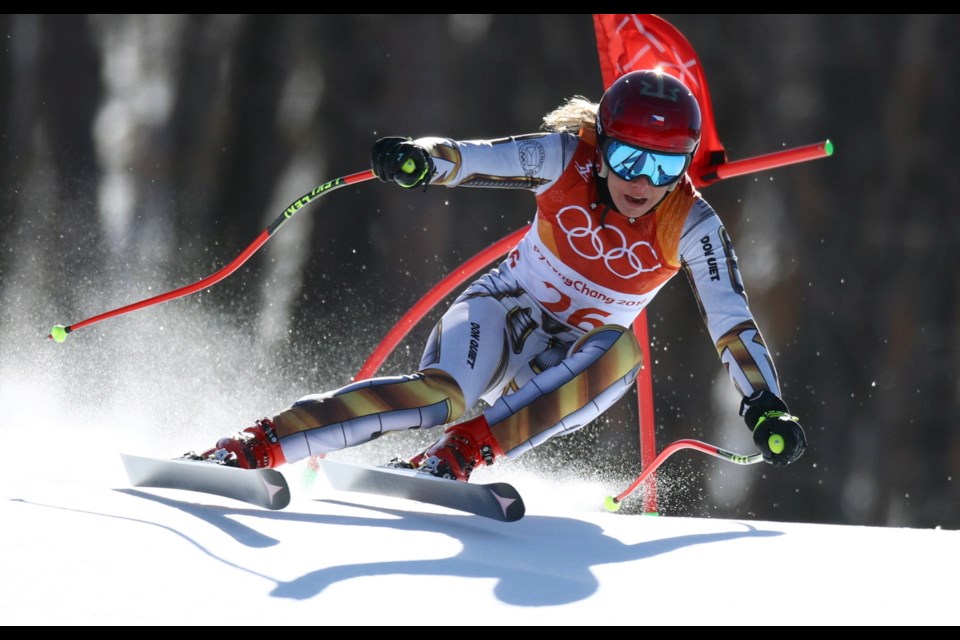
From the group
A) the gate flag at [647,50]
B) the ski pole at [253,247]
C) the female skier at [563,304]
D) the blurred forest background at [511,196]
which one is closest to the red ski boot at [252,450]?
the female skier at [563,304]

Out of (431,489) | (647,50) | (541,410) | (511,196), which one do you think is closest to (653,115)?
(541,410)

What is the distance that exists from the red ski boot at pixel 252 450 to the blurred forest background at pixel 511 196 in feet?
15.1

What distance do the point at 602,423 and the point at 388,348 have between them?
4.39 m

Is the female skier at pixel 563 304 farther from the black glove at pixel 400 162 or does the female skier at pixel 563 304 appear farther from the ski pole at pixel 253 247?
the ski pole at pixel 253 247

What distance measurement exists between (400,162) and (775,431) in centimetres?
107

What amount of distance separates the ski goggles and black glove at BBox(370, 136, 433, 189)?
50cm

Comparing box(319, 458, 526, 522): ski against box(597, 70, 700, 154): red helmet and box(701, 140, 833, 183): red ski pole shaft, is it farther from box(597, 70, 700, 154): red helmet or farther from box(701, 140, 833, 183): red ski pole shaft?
box(701, 140, 833, 183): red ski pole shaft

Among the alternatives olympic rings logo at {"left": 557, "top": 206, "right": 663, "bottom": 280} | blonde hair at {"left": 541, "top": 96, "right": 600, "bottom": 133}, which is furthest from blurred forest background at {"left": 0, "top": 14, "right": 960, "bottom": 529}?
olympic rings logo at {"left": 557, "top": 206, "right": 663, "bottom": 280}

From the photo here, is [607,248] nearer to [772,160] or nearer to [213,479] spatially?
[772,160]

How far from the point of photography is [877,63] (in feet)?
27.4

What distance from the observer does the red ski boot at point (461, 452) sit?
8.48ft

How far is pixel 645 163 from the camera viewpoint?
9.05 feet

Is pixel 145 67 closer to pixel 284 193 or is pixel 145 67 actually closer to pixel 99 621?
pixel 284 193

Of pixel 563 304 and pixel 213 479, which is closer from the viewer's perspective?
pixel 213 479
